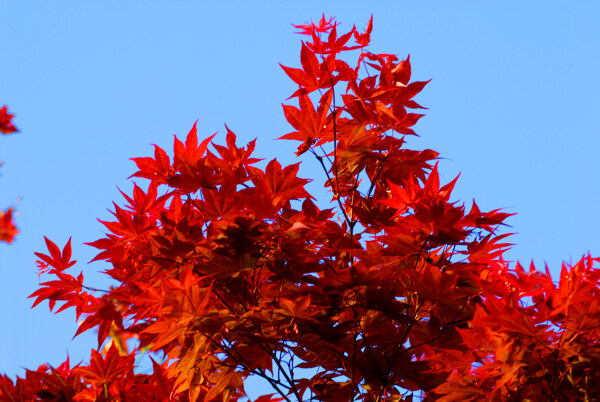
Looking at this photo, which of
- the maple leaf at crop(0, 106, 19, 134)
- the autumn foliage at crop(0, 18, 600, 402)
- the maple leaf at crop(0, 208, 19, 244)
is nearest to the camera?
the autumn foliage at crop(0, 18, 600, 402)

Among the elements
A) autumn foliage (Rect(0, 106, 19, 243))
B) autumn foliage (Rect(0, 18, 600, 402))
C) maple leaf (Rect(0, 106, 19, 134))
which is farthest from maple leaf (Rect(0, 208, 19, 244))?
autumn foliage (Rect(0, 18, 600, 402))

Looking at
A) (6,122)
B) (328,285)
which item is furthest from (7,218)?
(328,285)

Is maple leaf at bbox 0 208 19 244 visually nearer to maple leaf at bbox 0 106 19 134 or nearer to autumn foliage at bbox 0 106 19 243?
autumn foliage at bbox 0 106 19 243

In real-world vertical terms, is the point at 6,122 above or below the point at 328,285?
above

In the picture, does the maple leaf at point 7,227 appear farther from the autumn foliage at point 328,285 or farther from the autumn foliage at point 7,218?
the autumn foliage at point 328,285

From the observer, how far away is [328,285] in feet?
6.63

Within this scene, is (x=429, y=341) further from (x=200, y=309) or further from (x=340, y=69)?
(x=340, y=69)

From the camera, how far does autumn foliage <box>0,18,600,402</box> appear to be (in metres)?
1.80

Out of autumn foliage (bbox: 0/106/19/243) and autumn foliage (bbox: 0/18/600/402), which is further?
autumn foliage (bbox: 0/106/19/243)

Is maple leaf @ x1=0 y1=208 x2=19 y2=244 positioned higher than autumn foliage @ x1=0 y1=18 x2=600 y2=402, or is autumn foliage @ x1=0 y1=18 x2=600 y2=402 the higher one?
maple leaf @ x1=0 y1=208 x2=19 y2=244

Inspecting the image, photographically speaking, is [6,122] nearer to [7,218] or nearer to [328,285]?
[7,218]

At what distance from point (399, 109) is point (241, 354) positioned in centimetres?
108

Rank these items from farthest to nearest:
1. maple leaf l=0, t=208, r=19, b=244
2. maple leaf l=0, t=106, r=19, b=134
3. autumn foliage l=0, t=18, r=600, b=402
A: maple leaf l=0, t=208, r=19, b=244, maple leaf l=0, t=106, r=19, b=134, autumn foliage l=0, t=18, r=600, b=402

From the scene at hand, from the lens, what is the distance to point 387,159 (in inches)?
96.6
